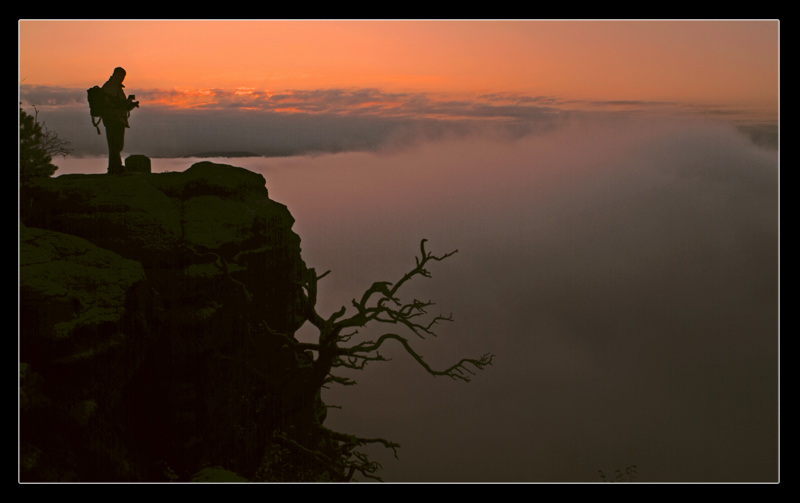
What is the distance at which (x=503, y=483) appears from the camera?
48.9ft

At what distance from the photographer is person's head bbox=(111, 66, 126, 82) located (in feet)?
53.8

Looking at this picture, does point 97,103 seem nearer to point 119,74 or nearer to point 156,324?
point 119,74

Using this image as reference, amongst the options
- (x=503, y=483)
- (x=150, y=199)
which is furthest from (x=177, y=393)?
(x=503, y=483)

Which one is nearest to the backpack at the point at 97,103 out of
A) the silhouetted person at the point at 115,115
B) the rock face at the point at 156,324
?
the silhouetted person at the point at 115,115

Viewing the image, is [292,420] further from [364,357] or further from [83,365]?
[83,365]

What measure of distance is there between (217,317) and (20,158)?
5.05 metres

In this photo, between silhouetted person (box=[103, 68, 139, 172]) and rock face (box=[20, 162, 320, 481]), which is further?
silhouetted person (box=[103, 68, 139, 172])

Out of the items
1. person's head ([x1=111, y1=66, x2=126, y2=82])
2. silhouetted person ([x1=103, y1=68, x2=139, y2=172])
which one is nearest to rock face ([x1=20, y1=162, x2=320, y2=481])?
silhouetted person ([x1=103, y1=68, x2=139, y2=172])

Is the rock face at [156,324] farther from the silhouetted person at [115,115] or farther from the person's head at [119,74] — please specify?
the person's head at [119,74]

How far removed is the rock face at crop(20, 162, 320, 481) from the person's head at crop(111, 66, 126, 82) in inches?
79.7

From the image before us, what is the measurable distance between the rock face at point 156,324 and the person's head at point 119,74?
2.02 m

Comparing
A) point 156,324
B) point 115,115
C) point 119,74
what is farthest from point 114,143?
point 156,324

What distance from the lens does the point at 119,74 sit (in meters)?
16.5

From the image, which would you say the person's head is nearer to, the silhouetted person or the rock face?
the silhouetted person
